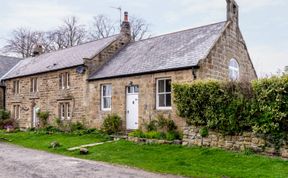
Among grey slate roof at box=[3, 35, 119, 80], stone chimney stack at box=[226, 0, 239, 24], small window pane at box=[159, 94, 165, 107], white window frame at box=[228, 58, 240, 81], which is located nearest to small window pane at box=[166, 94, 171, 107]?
small window pane at box=[159, 94, 165, 107]

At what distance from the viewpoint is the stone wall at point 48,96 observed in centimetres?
2527

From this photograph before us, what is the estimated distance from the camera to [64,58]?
29.5m

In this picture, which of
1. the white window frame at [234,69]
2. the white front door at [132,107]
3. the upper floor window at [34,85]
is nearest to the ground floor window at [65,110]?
the upper floor window at [34,85]

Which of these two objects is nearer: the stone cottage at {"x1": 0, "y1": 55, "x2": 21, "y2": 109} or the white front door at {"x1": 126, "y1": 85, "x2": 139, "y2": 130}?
the white front door at {"x1": 126, "y1": 85, "x2": 139, "y2": 130}

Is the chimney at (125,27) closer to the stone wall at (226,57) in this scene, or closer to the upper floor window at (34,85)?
the upper floor window at (34,85)

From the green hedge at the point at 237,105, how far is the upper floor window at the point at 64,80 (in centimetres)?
1176

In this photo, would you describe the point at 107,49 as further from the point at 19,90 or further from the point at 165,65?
the point at 19,90

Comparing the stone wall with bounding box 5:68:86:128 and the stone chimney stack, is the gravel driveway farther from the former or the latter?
the stone chimney stack

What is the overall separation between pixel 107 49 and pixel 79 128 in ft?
20.2

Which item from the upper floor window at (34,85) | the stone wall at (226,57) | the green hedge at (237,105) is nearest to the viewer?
the green hedge at (237,105)

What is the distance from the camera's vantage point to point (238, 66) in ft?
76.5

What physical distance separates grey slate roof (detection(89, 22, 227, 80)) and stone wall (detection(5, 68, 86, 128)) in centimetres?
193

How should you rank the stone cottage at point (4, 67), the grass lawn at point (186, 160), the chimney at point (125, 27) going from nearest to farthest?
the grass lawn at point (186, 160) < the chimney at point (125, 27) < the stone cottage at point (4, 67)

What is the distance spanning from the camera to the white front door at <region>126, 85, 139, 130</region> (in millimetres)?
21281
